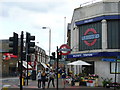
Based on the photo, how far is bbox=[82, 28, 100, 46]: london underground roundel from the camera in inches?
1074

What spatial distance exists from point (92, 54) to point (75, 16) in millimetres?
5973

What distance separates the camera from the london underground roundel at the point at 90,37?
2728cm

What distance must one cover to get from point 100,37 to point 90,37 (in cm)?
133

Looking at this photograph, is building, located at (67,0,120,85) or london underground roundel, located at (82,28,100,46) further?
london underground roundel, located at (82,28,100,46)

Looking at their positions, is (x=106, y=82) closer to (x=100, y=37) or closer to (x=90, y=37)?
(x=100, y=37)

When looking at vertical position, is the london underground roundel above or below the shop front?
above

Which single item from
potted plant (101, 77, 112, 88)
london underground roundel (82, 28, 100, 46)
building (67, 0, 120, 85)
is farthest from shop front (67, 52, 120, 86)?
london underground roundel (82, 28, 100, 46)

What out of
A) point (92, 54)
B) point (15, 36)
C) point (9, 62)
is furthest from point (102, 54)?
→ point (9, 62)

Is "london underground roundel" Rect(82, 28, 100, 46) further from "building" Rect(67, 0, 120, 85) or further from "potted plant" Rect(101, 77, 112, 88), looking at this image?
"potted plant" Rect(101, 77, 112, 88)

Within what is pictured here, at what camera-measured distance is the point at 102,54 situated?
25406mm

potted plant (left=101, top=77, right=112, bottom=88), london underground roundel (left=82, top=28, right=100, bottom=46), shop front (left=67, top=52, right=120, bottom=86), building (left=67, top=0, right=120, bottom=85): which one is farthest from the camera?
london underground roundel (left=82, top=28, right=100, bottom=46)

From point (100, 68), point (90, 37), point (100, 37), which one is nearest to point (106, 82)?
point (100, 68)

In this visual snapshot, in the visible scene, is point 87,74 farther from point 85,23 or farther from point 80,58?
point 85,23

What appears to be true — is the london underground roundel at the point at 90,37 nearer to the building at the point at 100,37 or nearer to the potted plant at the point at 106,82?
the building at the point at 100,37
